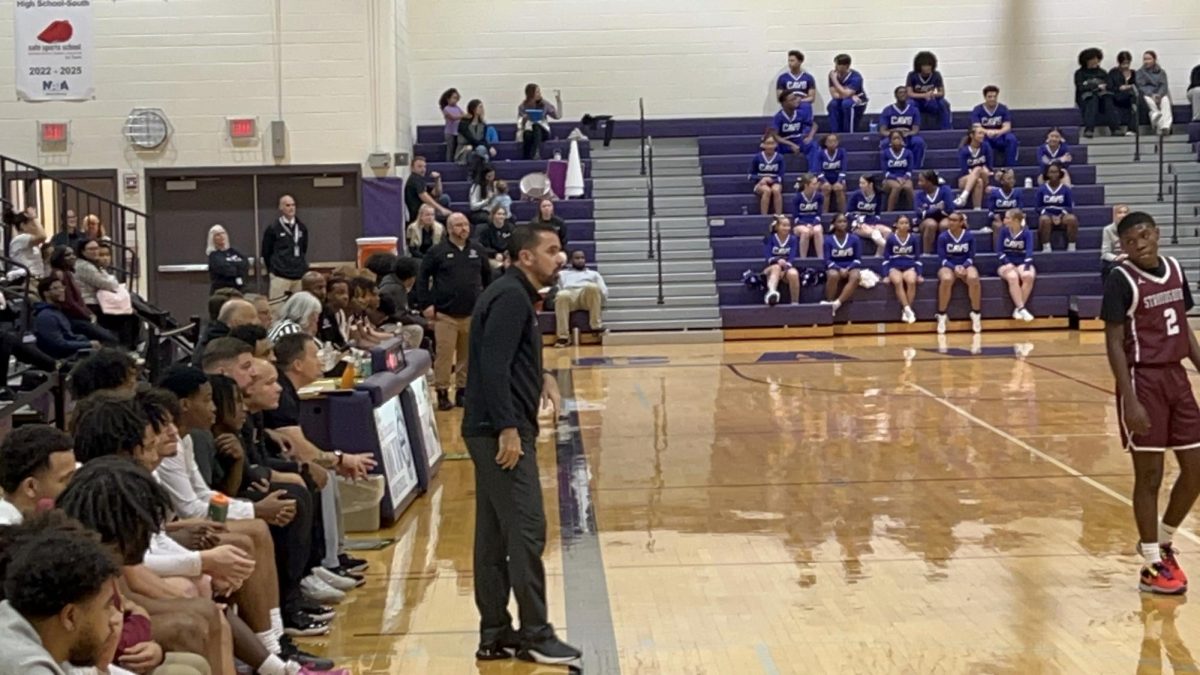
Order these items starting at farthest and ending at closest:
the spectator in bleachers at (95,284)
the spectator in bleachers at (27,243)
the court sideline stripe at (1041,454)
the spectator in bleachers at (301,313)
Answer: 1. the spectator in bleachers at (27,243)
2. the spectator in bleachers at (95,284)
3. the spectator in bleachers at (301,313)
4. the court sideline stripe at (1041,454)

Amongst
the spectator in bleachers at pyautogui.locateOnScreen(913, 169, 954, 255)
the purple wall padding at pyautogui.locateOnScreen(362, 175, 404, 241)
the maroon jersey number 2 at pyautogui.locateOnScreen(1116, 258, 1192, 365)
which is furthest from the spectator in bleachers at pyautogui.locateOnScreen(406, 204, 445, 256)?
the maroon jersey number 2 at pyautogui.locateOnScreen(1116, 258, 1192, 365)

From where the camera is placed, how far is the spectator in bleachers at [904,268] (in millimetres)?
19797

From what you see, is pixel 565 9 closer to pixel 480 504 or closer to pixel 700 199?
pixel 700 199

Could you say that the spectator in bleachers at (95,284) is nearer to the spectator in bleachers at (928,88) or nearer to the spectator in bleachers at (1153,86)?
the spectator in bleachers at (928,88)

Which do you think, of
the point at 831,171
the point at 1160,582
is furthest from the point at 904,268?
the point at 1160,582

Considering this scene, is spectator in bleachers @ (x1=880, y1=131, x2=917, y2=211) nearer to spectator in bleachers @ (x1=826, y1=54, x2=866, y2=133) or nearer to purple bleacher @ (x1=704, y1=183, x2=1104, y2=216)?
spectator in bleachers @ (x1=826, y1=54, x2=866, y2=133)

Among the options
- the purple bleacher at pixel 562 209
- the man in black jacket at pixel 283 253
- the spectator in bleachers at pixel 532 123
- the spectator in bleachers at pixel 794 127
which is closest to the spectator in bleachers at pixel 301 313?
the man in black jacket at pixel 283 253

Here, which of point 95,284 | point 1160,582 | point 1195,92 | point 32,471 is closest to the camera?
point 32,471

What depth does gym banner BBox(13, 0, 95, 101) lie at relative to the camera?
1841 cm

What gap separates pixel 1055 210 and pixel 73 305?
14.2 meters

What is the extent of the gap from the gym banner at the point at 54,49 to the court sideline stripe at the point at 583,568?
10854mm

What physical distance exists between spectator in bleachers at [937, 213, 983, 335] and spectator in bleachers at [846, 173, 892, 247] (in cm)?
81

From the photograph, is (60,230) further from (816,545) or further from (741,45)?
(816,545)

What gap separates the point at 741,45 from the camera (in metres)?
23.3
